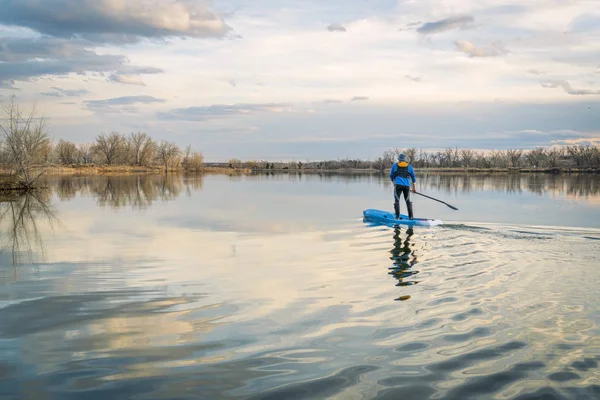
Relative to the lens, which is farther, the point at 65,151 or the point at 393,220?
the point at 65,151

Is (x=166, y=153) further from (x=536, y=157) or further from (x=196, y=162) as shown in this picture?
(x=536, y=157)

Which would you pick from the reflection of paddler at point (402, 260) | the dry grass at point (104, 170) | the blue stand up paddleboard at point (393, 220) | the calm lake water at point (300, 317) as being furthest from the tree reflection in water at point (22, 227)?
the dry grass at point (104, 170)

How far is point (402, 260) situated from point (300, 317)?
13.0 feet

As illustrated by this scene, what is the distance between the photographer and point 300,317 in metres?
5.73

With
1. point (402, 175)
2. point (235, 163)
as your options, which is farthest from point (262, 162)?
point (402, 175)

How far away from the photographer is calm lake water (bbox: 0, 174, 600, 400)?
4.02m

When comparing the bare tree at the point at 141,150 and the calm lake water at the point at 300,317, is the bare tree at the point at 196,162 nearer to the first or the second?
the bare tree at the point at 141,150

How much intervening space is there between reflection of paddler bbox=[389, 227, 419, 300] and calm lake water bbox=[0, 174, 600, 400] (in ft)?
0.16

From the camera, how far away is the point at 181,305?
6.21 metres

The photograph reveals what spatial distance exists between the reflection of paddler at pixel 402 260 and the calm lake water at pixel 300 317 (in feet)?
0.16

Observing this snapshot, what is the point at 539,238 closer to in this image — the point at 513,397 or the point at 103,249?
the point at 513,397

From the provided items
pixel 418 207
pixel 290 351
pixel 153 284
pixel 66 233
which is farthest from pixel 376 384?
pixel 418 207

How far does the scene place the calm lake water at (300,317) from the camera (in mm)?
4016

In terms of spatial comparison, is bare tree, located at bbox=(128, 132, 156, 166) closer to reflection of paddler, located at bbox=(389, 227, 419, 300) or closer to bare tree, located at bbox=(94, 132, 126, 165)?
bare tree, located at bbox=(94, 132, 126, 165)
